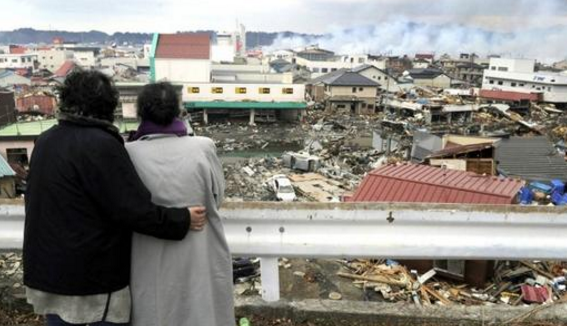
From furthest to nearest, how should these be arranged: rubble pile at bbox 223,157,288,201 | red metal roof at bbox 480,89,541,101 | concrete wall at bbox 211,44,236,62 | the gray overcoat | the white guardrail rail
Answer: concrete wall at bbox 211,44,236,62 < red metal roof at bbox 480,89,541,101 < rubble pile at bbox 223,157,288,201 < the white guardrail rail < the gray overcoat

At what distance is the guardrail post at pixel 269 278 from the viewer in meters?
2.39

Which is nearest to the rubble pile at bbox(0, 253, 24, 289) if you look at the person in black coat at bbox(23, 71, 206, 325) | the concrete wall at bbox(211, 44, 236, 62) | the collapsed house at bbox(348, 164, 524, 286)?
the person in black coat at bbox(23, 71, 206, 325)

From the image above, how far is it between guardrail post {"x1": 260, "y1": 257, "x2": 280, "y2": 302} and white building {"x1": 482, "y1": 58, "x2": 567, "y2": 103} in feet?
160

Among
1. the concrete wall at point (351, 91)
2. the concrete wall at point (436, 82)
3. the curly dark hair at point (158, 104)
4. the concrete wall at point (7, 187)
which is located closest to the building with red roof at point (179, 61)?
the concrete wall at point (351, 91)

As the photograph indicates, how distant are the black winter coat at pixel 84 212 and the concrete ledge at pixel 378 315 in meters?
1.00

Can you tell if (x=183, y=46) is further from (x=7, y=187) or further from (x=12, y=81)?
(x=7, y=187)

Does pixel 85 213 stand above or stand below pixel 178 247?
above

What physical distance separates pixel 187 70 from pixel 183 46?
98.0 inches

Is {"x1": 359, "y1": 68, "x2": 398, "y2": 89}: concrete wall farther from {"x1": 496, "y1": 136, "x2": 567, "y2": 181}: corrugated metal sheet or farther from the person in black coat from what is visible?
the person in black coat

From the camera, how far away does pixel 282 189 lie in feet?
59.6

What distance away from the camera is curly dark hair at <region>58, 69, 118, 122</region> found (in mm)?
1612

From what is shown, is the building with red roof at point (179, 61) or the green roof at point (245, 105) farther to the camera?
the building with red roof at point (179, 61)

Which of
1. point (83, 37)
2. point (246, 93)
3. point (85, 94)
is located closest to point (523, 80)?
point (246, 93)

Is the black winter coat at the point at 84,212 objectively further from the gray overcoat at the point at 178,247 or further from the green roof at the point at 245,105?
the green roof at the point at 245,105
